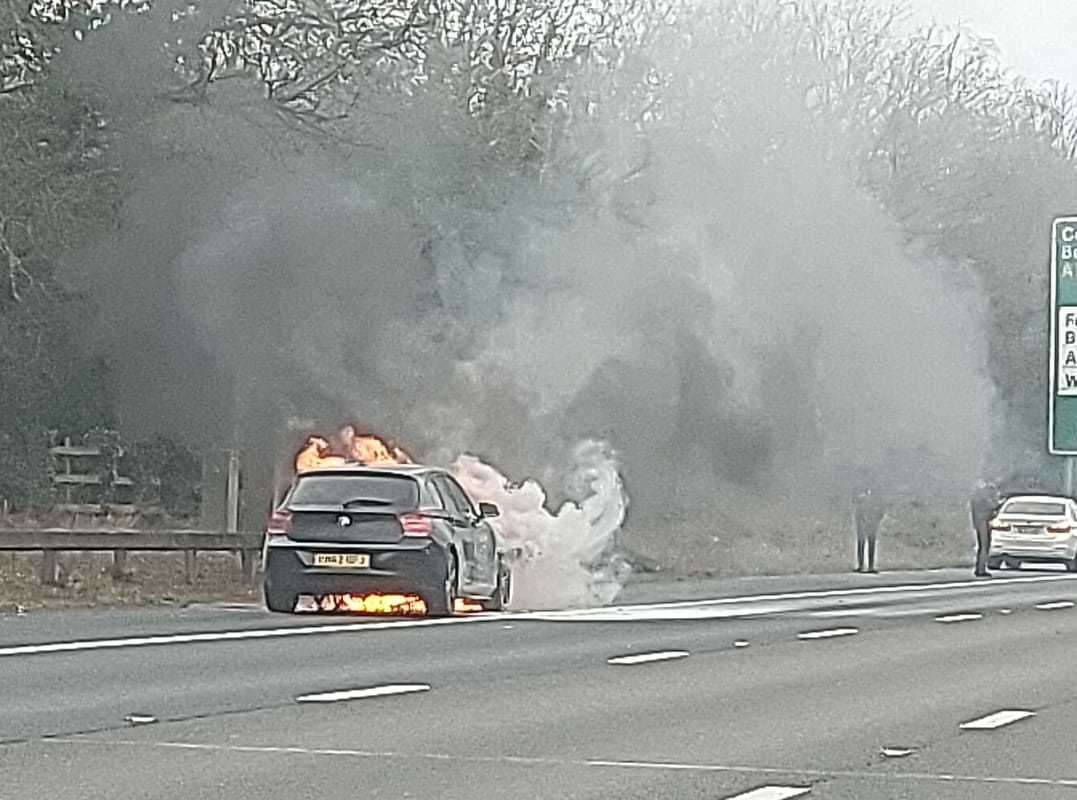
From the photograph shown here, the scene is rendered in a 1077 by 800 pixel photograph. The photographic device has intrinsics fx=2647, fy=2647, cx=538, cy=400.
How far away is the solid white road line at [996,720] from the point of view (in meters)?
15.0

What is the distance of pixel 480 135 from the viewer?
35531 mm

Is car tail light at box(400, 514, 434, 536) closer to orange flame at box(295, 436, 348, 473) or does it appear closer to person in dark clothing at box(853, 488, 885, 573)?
orange flame at box(295, 436, 348, 473)

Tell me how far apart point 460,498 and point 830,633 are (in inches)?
154

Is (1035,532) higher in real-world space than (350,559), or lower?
lower

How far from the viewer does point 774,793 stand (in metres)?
11.6

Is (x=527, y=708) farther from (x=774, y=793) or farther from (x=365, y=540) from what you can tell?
(x=365, y=540)

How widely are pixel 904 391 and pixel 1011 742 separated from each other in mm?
33599

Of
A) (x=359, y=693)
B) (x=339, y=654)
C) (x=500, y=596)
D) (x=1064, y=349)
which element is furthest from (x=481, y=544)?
(x=359, y=693)

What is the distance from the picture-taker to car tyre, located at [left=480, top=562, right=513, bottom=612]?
2597 centimetres

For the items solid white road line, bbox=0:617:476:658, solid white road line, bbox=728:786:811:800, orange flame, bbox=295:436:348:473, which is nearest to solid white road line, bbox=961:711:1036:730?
solid white road line, bbox=728:786:811:800

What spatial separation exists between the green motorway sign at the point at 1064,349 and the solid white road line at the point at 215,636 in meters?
7.84

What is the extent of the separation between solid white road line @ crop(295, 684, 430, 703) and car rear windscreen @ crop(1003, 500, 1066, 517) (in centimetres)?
3017

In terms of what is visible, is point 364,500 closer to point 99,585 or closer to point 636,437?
point 99,585

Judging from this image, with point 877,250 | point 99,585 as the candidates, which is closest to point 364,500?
point 99,585
